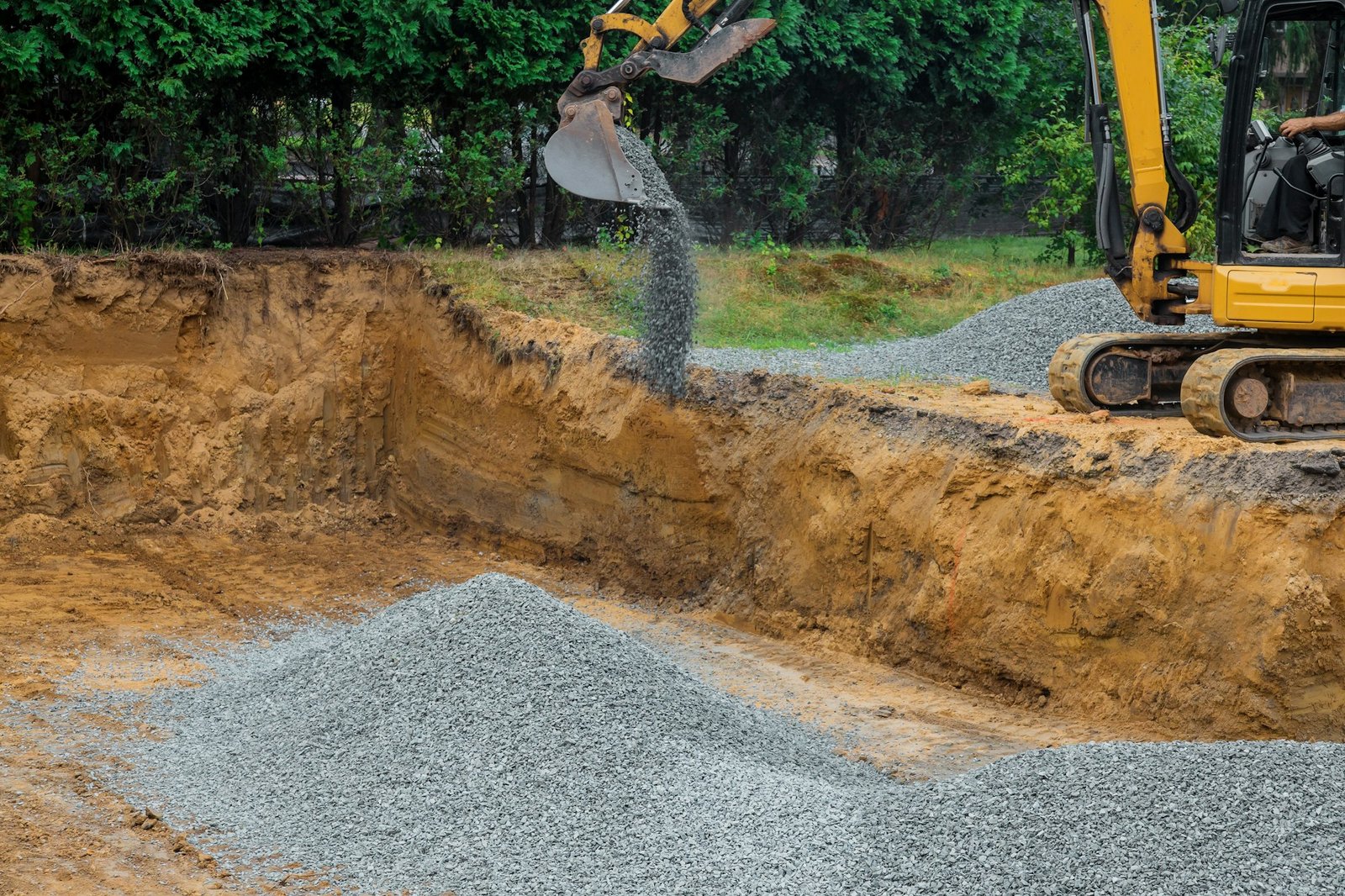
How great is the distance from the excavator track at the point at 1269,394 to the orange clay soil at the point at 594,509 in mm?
220

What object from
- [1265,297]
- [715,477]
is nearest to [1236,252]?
[1265,297]

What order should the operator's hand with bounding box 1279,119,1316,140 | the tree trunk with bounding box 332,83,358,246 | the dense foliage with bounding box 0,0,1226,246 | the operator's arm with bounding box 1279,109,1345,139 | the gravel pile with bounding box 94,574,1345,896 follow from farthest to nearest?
the tree trunk with bounding box 332,83,358,246
the dense foliage with bounding box 0,0,1226,246
the operator's hand with bounding box 1279,119,1316,140
the operator's arm with bounding box 1279,109,1345,139
the gravel pile with bounding box 94,574,1345,896

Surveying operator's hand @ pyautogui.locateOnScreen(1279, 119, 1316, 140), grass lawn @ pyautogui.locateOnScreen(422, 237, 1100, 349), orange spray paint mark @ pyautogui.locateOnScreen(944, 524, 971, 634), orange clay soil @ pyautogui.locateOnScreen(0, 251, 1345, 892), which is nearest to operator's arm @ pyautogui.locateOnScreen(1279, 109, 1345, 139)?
operator's hand @ pyautogui.locateOnScreen(1279, 119, 1316, 140)

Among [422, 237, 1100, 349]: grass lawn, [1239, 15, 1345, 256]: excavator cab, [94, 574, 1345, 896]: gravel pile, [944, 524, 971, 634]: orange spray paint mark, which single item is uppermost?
[1239, 15, 1345, 256]: excavator cab

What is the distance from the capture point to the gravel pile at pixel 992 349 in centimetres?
1122

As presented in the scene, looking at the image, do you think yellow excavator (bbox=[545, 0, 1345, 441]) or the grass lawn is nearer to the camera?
yellow excavator (bbox=[545, 0, 1345, 441])

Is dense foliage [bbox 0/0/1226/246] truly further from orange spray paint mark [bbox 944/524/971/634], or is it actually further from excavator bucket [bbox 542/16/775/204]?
orange spray paint mark [bbox 944/524/971/634]

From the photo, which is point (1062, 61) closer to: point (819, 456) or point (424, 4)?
point (424, 4)

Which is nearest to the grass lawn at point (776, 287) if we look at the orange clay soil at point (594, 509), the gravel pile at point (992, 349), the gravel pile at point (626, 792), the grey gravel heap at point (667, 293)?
the orange clay soil at point (594, 509)

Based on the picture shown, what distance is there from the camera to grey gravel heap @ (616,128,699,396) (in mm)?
10547

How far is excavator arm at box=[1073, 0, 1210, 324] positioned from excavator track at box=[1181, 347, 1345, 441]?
721 millimetres

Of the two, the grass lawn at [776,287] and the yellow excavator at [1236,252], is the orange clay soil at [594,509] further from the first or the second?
the grass lawn at [776,287]

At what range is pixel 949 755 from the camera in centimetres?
771

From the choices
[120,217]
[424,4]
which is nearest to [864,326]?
[424,4]
